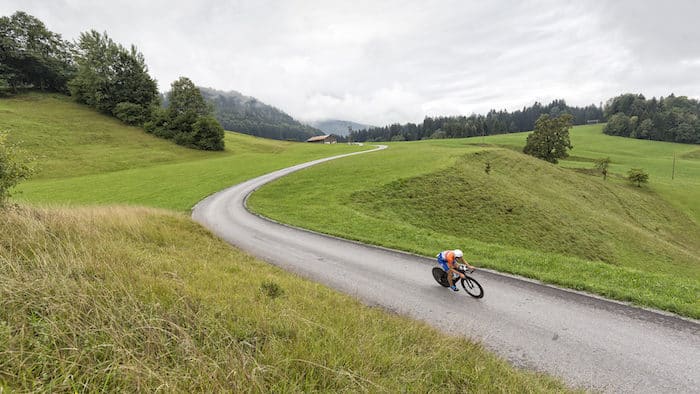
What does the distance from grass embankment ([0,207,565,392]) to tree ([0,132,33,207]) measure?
118 inches

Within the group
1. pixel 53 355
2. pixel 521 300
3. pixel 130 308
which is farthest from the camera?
pixel 521 300

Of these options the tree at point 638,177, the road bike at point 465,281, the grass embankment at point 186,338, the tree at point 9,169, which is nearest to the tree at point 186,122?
the tree at point 9,169

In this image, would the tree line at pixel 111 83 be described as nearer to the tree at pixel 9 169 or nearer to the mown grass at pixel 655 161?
the tree at pixel 9 169

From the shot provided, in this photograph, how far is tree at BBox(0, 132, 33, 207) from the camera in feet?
29.1

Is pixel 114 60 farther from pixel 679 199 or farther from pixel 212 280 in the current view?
pixel 679 199

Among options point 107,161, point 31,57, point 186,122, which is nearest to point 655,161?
point 186,122

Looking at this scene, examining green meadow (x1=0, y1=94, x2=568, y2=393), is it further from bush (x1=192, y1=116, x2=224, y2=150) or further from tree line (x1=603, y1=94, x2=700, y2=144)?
tree line (x1=603, y1=94, x2=700, y2=144)

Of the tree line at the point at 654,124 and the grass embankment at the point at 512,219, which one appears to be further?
the tree line at the point at 654,124

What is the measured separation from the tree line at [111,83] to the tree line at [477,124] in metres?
115

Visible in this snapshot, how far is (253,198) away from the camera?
2652 centimetres

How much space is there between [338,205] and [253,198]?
8.64 metres

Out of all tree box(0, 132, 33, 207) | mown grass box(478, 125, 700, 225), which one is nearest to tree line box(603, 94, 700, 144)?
mown grass box(478, 125, 700, 225)

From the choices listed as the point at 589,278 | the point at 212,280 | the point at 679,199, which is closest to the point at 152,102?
the point at 212,280

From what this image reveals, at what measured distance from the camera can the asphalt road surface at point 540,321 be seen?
20.2ft
